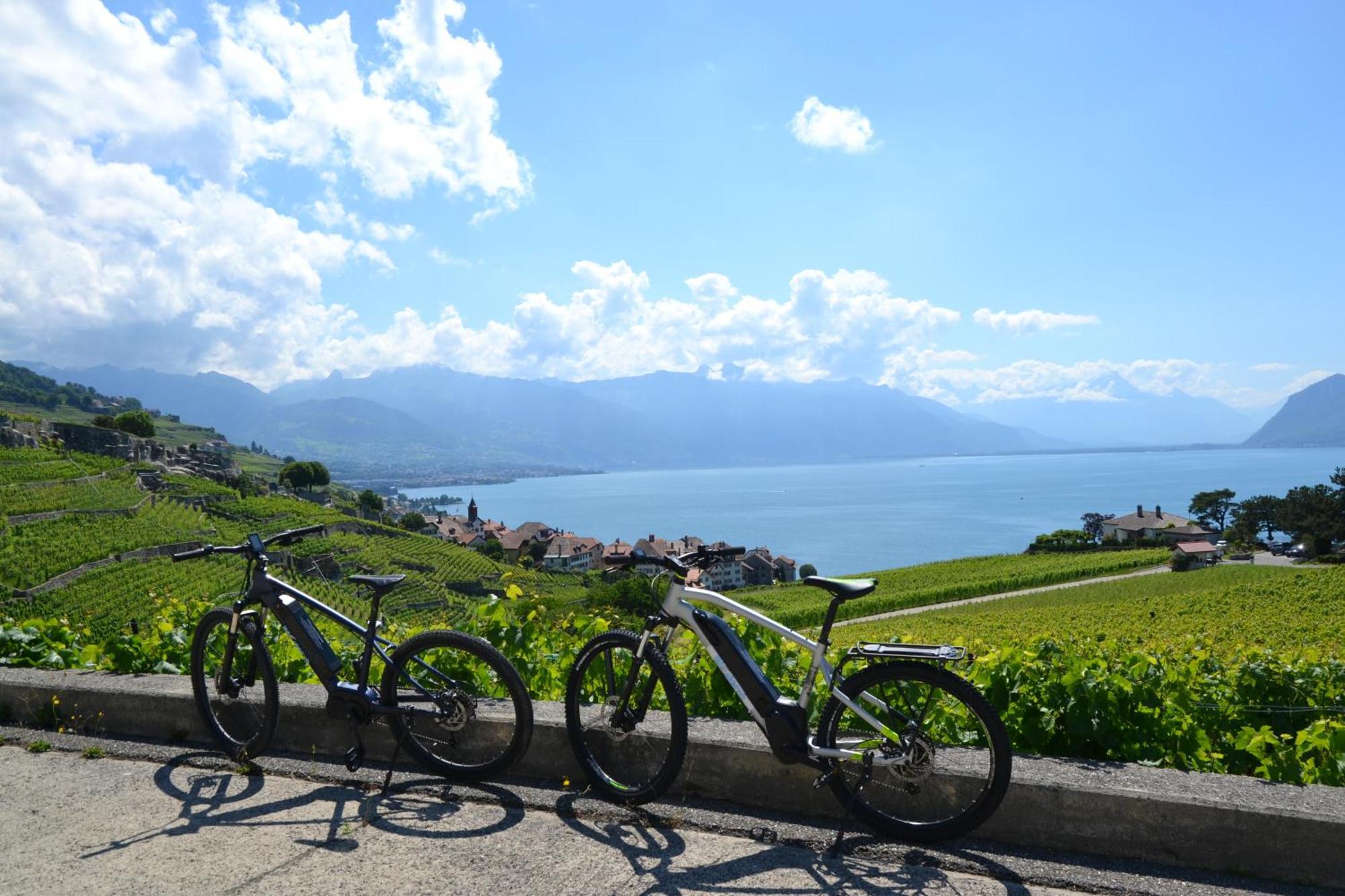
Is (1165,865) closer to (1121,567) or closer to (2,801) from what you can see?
(2,801)

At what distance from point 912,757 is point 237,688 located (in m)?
3.41

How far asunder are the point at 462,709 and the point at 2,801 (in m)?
2.04

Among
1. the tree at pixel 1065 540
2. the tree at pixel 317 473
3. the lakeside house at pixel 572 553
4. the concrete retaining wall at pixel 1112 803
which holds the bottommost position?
the lakeside house at pixel 572 553

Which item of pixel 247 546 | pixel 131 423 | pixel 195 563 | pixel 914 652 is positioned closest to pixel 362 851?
pixel 247 546

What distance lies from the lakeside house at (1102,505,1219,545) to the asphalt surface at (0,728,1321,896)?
298 ft

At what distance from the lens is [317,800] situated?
142 inches

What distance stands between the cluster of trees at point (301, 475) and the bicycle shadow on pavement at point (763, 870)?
126481 mm

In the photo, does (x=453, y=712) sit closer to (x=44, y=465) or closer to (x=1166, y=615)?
(x=1166, y=615)

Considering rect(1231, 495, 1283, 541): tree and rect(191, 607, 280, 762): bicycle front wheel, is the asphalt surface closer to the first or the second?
rect(191, 607, 280, 762): bicycle front wheel

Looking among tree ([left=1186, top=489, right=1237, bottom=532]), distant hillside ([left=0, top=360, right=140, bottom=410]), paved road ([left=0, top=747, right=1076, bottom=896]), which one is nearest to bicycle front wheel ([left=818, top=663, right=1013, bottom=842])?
paved road ([left=0, top=747, right=1076, bottom=896])

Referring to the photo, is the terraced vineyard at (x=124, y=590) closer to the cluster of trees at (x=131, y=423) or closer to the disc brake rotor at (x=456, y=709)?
the disc brake rotor at (x=456, y=709)

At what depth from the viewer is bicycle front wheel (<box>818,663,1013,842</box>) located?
298 centimetres

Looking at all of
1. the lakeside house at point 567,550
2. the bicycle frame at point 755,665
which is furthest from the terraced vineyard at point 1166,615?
the lakeside house at point 567,550

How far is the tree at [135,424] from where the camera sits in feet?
334
